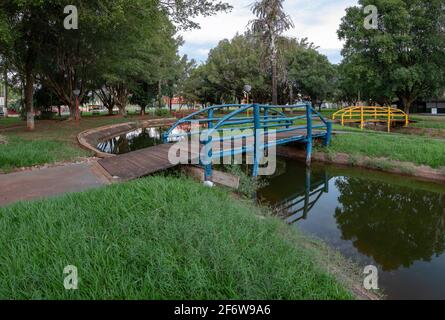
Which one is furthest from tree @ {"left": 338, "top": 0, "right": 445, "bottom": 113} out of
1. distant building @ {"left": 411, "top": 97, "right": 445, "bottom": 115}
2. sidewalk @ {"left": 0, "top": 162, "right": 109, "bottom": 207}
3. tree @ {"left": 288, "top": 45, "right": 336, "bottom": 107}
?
sidewalk @ {"left": 0, "top": 162, "right": 109, "bottom": 207}

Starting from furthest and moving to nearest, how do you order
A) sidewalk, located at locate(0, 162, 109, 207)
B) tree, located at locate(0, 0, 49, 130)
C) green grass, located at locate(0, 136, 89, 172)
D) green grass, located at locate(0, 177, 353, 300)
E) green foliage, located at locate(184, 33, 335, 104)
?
1. green foliage, located at locate(184, 33, 335, 104)
2. tree, located at locate(0, 0, 49, 130)
3. green grass, located at locate(0, 136, 89, 172)
4. sidewalk, located at locate(0, 162, 109, 207)
5. green grass, located at locate(0, 177, 353, 300)

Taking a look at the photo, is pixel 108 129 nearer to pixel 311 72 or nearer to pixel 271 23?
pixel 271 23

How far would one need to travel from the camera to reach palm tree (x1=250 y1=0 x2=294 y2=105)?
56.9ft

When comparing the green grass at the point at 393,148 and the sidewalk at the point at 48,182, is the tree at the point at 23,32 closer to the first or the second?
the sidewalk at the point at 48,182

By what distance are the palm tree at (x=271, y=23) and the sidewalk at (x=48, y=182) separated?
13.3 metres

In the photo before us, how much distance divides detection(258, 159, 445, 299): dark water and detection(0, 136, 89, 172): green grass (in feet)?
19.1

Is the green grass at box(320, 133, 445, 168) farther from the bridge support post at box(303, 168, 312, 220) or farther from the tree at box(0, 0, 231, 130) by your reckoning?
the tree at box(0, 0, 231, 130)

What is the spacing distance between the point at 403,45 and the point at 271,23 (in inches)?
313

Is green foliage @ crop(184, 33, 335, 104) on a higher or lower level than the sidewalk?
higher

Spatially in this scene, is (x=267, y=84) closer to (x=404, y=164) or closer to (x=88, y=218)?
(x=404, y=164)

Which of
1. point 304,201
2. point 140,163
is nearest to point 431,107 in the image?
point 304,201

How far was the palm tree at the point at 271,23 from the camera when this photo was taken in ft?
56.9

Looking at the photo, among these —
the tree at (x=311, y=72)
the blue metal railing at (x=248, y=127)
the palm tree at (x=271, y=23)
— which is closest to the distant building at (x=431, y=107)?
the tree at (x=311, y=72)

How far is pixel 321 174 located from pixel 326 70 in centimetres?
2654
